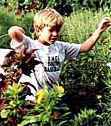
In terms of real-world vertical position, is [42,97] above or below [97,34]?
below

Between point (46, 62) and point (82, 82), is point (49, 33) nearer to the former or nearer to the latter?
point (46, 62)

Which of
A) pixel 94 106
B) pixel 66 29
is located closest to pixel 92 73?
pixel 94 106

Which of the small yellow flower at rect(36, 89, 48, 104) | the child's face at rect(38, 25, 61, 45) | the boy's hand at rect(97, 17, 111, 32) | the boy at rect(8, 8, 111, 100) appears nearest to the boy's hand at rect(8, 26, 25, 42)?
the boy at rect(8, 8, 111, 100)

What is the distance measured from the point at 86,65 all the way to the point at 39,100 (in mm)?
1935

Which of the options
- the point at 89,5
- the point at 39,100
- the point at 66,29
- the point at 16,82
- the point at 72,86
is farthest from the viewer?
the point at 89,5

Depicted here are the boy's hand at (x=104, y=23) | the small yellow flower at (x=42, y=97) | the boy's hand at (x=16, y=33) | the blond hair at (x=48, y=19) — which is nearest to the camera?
the small yellow flower at (x=42, y=97)

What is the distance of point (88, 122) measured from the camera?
13.8 feet

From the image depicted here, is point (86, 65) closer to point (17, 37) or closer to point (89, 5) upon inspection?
point (17, 37)

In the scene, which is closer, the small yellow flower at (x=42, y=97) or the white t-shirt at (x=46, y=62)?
the small yellow flower at (x=42, y=97)

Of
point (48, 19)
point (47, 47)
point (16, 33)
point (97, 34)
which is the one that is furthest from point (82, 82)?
point (16, 33)

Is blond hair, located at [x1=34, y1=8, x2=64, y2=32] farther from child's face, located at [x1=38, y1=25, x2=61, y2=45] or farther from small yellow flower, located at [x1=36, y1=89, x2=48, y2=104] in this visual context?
small yellow flower, located at [x1=36, y1=89, x2=48, y2=104]

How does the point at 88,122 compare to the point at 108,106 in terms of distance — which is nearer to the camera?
the point at 88,122

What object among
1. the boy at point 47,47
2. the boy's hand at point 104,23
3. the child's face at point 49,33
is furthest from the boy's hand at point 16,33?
the boy's hand at point 104,23

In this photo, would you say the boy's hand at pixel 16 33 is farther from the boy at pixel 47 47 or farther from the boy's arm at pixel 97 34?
the boy's arm at pixel 97 34
